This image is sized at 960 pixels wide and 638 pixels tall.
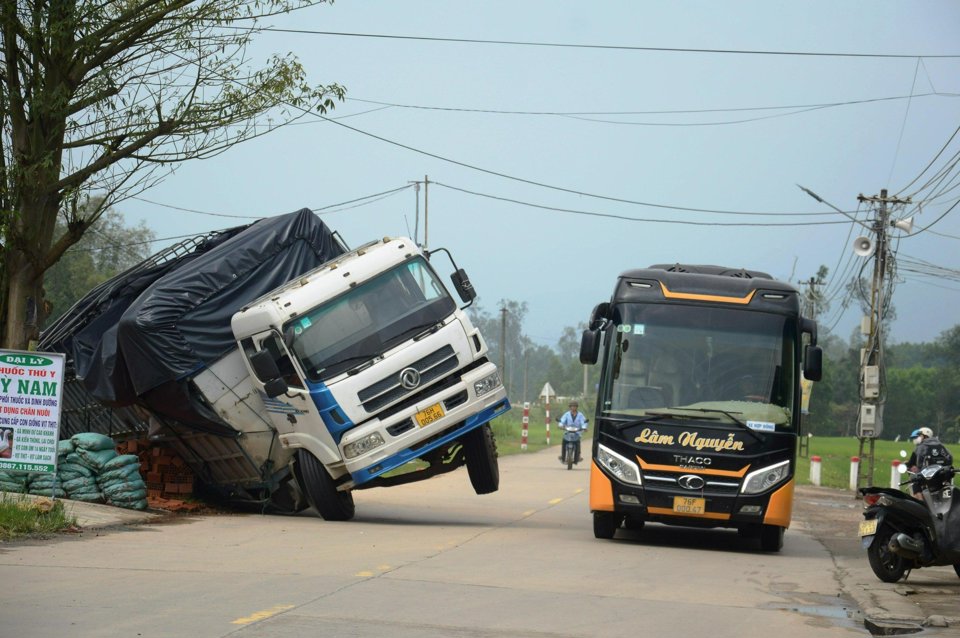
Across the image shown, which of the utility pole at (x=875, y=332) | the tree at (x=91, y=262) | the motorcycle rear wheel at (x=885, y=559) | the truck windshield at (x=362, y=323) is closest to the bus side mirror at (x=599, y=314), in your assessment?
the truck windshield at (x=362, y=323)

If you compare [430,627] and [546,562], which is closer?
[430,627]

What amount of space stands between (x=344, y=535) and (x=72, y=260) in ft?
174

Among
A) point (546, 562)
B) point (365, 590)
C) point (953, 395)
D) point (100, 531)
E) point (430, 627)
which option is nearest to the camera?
point (430, 627)

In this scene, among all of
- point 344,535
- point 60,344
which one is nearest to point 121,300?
point 60,344

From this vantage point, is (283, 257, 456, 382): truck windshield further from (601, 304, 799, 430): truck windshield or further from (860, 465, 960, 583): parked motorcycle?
(860, 465, 960, 583): parked motorcycle

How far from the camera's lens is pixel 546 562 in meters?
12.1

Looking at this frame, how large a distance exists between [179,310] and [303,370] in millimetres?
2040

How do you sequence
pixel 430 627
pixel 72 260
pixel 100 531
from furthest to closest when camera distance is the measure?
pixel 72 260 < pixel 100 531 < pixel 430 627

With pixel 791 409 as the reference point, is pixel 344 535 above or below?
below

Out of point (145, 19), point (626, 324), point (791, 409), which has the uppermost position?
point (145, 19)

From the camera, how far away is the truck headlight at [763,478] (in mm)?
13625

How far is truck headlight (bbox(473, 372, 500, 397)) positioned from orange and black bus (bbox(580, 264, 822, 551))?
64.4 inches

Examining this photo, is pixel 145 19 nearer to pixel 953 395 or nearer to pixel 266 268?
pixel 266 268

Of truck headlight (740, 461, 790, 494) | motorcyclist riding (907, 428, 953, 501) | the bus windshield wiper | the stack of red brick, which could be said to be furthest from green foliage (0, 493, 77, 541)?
motorcyclist riding (907, 428, 953, 501)
